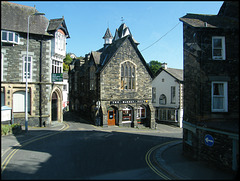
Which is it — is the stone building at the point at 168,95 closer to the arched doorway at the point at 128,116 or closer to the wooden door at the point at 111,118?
Answer: the arched doorway at the point at 128,116

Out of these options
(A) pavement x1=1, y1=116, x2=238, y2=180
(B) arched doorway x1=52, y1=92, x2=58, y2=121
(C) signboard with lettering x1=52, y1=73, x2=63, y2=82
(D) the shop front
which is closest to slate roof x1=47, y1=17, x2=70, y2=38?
(C) signboard with lettering x1=52, y1=73, x2=63, y2=82

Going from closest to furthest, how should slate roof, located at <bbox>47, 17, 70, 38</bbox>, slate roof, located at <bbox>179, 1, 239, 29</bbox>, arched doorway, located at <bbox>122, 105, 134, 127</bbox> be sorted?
slate roof, located at <bbox>179, 1, 239, 29</bbox>, slate roof, located at <bbox>47, 17, 70, 38</bbox>, arched doorway, located at <bbox>122, 105, 134, 127</bbox>

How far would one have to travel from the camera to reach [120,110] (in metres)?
24.1

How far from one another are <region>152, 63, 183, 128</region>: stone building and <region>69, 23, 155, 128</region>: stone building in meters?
5.70

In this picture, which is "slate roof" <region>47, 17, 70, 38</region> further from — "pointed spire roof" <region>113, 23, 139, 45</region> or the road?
"pointed spire roof" <region>113, 23, 139, 45</region>

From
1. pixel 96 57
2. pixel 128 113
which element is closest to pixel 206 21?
pixel 128 113

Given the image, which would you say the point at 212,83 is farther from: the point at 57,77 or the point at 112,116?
the point at 57,77

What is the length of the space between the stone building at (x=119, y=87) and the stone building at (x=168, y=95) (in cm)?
570

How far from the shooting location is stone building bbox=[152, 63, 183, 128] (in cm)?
2945

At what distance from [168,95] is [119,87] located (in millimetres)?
10605

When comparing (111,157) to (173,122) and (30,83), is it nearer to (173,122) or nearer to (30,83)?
(30,83)

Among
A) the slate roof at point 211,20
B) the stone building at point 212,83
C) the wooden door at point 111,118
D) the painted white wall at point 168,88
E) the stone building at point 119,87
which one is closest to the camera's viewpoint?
the stone building at point 212,83

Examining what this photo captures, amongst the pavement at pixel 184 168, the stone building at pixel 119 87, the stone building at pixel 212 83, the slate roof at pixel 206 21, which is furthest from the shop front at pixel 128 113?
the slate roof at pixel 206 21

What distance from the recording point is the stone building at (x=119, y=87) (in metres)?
23.4
